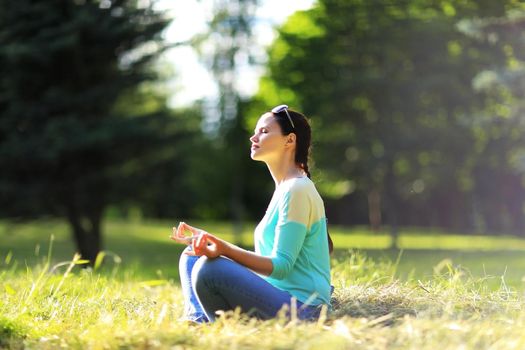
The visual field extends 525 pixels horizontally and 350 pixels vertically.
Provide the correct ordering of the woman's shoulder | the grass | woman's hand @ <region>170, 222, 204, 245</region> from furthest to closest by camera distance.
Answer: woman's hand @ <region>170, 222, 204, 245</region>
the woman's shoulder
the grass

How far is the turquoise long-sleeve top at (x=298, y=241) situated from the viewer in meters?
3.74

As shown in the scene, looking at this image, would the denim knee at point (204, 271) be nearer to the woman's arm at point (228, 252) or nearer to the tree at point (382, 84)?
the woman's arm at point (228, 252)

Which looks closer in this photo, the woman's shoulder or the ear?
the woman's shoulder

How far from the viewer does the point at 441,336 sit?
11.1 ft

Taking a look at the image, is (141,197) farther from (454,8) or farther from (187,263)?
(187,263)

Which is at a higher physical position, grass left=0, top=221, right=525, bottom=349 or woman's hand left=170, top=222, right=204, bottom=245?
woman's hand left=170, top=222, right=204, bottom=245

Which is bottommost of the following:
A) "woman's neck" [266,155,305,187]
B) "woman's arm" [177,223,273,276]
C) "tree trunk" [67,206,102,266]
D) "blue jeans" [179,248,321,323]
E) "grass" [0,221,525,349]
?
"tree trunk" [67,206,102,266]

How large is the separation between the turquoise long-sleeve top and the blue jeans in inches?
2.9

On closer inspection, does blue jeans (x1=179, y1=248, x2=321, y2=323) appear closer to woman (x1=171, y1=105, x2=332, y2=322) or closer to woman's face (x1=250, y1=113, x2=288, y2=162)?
woman (x1=171, y1=105, x2=332, y2=322)

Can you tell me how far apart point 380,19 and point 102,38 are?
28.3ft

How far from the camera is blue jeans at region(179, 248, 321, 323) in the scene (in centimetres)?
375

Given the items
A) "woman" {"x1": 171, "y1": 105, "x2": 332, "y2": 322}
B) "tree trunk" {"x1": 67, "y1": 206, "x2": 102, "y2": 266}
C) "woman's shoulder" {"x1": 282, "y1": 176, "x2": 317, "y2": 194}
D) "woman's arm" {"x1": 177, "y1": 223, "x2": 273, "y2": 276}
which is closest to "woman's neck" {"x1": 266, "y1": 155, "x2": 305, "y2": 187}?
"woman" {"x1": 171, "y1": 105, "x2": 332, "y2": 322}

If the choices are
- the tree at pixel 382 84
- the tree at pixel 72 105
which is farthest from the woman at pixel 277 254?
the tree at pixel 382 84

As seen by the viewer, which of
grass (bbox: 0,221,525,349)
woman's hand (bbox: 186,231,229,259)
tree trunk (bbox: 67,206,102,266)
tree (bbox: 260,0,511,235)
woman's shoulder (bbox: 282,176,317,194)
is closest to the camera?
grass (bbox: 0,221,525,349)
